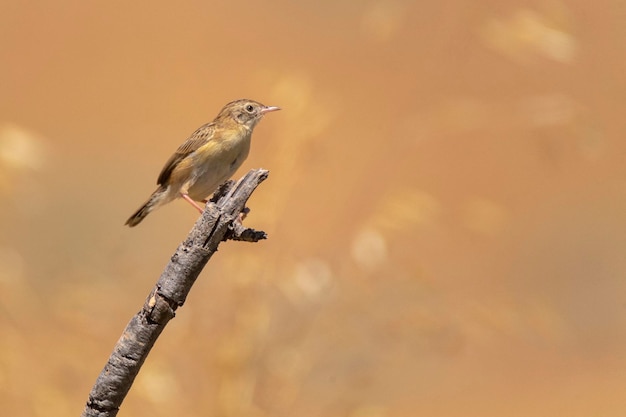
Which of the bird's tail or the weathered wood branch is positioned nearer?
the weathered wood branch

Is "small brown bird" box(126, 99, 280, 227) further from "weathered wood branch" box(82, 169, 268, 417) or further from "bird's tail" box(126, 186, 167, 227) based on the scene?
"weathered wood branch" box(82, 169, 268, 417)

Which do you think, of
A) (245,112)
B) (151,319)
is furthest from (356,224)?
(151,319)

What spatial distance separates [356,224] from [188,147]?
1976mm

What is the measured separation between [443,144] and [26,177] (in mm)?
9024

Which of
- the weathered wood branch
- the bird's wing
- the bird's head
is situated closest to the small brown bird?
the bird's wing

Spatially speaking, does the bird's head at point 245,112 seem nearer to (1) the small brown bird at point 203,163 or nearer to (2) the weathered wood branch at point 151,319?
(1) the small brown bird at point 203,163

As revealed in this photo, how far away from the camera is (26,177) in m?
5.90

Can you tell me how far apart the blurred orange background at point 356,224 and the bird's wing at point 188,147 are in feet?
1.44

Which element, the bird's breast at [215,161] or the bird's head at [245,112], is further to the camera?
the bird's head at [245,112]

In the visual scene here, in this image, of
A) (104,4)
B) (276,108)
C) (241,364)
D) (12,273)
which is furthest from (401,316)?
(104,4)

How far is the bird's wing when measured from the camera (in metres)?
5.85

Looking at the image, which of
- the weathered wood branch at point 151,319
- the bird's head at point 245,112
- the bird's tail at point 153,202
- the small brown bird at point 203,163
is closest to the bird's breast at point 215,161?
the small brown bird at point 203,163

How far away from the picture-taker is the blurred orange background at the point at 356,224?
5.34m

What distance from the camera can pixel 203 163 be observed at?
5.75 m
